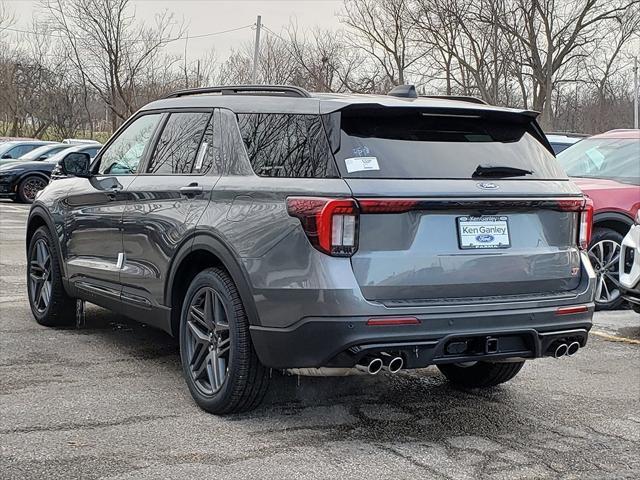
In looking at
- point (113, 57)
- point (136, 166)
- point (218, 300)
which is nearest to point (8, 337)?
point (136, 166)

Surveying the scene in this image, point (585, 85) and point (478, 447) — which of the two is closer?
point (478, 447)

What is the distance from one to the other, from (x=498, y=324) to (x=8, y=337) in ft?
12.3

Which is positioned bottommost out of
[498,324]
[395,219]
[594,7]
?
[498,324]

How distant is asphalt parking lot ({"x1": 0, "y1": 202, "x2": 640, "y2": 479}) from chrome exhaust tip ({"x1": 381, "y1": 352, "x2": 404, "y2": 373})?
1.37 feet

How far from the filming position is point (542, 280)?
441cm

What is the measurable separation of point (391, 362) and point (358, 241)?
57 centimetres

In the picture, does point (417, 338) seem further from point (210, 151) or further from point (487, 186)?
point (210, 151)

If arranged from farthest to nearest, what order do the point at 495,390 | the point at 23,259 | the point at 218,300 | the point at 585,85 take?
the point at 585,85
the point at 23,259
the point at 495,390
the point at 218,300

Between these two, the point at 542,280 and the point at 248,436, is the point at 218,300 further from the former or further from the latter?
the point at 542,280

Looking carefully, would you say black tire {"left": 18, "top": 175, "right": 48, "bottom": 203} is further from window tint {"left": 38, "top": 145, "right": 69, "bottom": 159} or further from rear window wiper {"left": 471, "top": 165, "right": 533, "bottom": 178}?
rear window wiper {"left": 471, "top": 165, "right": 533, "bottom": 178}

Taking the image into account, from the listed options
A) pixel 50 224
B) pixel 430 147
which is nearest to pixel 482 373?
pixel 430 147

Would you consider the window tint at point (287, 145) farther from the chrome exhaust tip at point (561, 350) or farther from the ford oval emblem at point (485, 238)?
the chrome exhaust tip at point (561, 350)

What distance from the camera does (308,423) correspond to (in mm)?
4582

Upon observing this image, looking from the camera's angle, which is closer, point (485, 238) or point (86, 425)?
point (485, 238)
